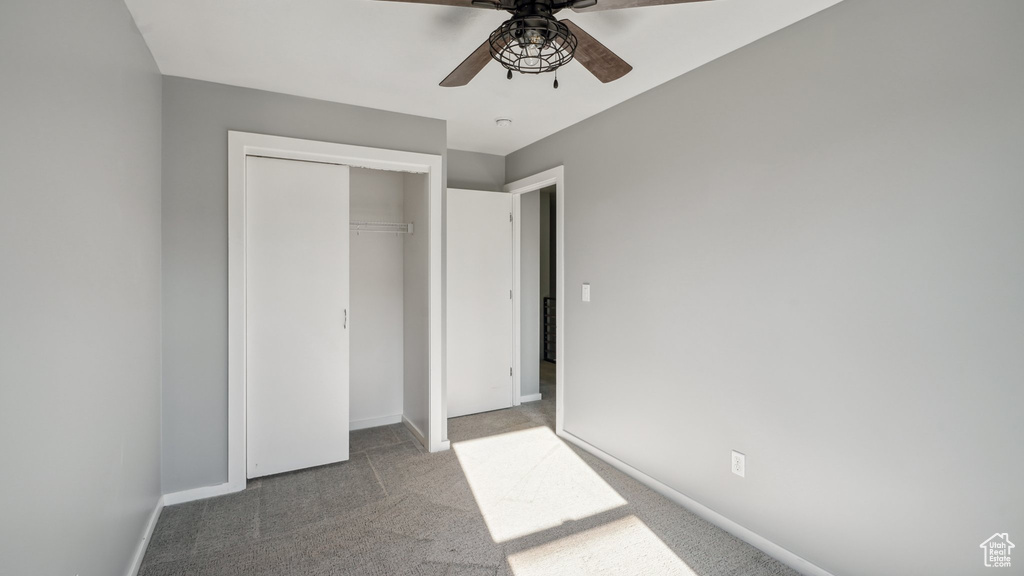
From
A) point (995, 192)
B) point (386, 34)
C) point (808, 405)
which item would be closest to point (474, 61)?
point (386, 34)

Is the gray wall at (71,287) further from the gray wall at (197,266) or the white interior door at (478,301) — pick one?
the white interior door at (478,301)

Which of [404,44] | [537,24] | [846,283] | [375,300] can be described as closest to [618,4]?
[537,24]

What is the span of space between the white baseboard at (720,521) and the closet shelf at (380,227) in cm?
228

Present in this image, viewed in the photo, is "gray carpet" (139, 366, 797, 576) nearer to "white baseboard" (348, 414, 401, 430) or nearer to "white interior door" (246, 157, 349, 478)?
"white interior door" (246, 157, 349, 478)

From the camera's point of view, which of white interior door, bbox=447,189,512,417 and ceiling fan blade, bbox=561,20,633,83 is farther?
white interior door, bbox=447,189,512,417

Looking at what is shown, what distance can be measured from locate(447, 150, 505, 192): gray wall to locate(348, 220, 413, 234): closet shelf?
2.13 ft

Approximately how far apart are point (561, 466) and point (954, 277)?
92.1 inches

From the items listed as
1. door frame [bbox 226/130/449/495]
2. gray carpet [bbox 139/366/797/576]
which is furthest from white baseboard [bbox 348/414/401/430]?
door frame [bbox 226/130/449/495]

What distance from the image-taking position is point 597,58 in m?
1.78

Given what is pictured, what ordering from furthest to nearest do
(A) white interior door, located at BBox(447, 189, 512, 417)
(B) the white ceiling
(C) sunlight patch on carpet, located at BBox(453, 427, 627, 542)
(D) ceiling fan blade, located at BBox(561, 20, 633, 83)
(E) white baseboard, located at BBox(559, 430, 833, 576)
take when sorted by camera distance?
(A) white interior door, located at BBox(447, 189, 512, 417)
(C) sunlight patch on carpet, located at BBox(453, 427, 627, 542)
(E) white baseboard, located at BBox(559, 430, 833, 576)
(B) the white ceiling
(D) ceiling fan blade, located at BBox(561, 20, 633, 83)

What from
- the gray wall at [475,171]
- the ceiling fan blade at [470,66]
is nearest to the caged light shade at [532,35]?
the ceiling fan blade at [470,66]

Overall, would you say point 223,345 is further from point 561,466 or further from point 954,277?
point 954,277

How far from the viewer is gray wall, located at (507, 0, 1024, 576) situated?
5.09ft

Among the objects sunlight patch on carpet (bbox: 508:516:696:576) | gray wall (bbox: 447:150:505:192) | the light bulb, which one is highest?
gray wall (bbox: 447:150:505:192)
